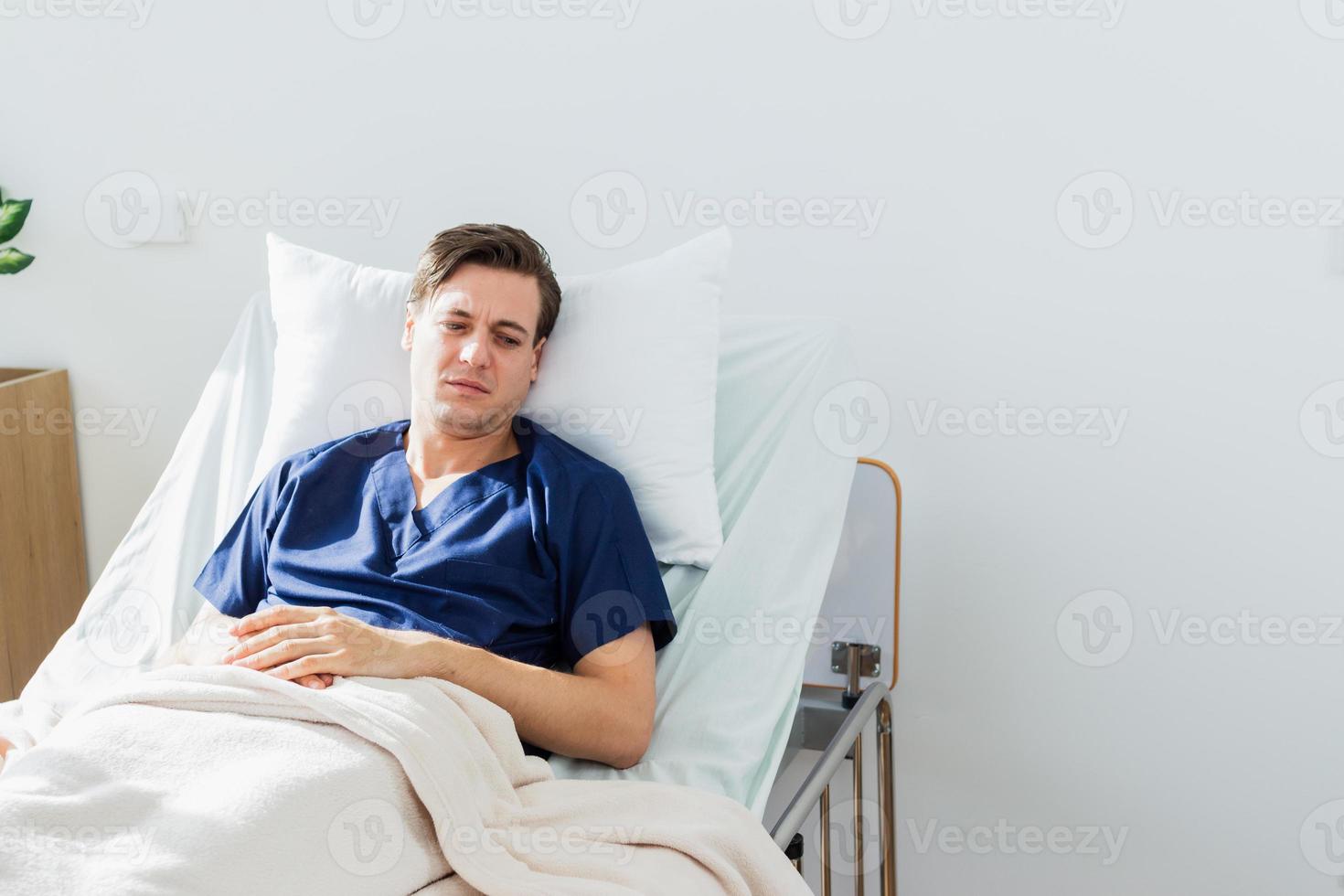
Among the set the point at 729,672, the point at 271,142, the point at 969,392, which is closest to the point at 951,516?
the point at 969,392

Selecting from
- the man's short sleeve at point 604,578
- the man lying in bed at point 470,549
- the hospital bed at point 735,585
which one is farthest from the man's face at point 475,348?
the hospital bed at point 735,585

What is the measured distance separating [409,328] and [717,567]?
52 cm

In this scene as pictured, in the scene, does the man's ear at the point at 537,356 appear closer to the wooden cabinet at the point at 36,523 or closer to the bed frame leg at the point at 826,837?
the bed frame leg at the point at 826,837

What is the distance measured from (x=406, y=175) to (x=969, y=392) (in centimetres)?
103

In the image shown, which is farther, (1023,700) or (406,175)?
(406,175)

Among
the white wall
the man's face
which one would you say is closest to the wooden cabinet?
the white wall

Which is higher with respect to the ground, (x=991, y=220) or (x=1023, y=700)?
(x=991, y=220)

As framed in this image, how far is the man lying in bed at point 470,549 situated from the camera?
4.09ft

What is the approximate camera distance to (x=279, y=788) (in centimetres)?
97

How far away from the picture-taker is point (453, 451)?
1.52 metres

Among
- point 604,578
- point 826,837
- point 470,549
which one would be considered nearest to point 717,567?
point 604,578

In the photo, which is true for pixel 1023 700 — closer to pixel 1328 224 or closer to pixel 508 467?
pixel 1328 224

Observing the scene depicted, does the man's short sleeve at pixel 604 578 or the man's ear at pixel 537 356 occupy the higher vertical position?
the man's ear at pixel 537 356

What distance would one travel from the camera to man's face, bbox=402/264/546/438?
1468 millimetres
